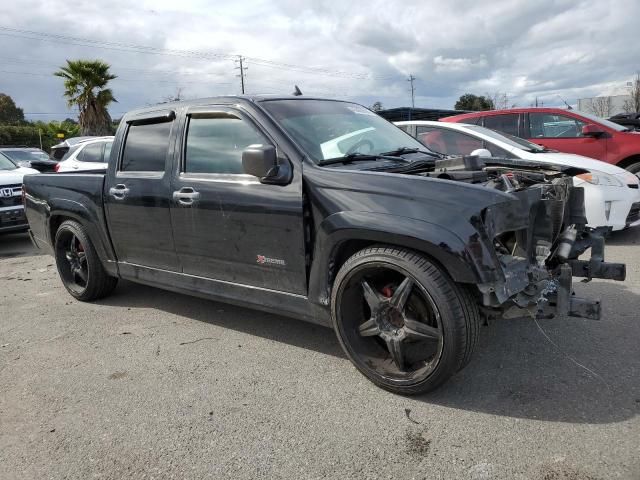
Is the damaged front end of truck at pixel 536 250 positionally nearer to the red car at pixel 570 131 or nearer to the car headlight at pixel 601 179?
the car headlight at pixel 601 179

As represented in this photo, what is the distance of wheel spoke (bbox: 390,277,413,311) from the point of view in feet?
9.50

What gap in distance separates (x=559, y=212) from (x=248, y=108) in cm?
222

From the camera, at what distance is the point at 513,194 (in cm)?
286

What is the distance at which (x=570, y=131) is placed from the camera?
8.04m

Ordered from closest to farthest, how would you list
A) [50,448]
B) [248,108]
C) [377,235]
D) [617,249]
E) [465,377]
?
[50,448] → [377,235] → [465,377] → [248,108] → [617,249]

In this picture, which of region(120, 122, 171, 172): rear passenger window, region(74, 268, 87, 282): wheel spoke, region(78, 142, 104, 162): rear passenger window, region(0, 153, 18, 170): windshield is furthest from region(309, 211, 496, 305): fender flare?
region(78, 142, 104, 162): rear passenger window

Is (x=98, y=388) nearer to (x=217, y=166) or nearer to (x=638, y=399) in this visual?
(x=217, y=166)

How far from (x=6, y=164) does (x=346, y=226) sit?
9195mm

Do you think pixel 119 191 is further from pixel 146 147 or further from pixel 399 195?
pixel 399 195

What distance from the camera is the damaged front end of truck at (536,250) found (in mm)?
2695

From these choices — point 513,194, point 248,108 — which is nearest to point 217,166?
point 248,108

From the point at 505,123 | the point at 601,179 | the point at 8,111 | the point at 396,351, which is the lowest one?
the point at 396,351

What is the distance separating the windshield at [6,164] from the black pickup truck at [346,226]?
6.16 m

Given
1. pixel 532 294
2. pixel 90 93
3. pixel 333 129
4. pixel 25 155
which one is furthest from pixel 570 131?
pixel 90 93
